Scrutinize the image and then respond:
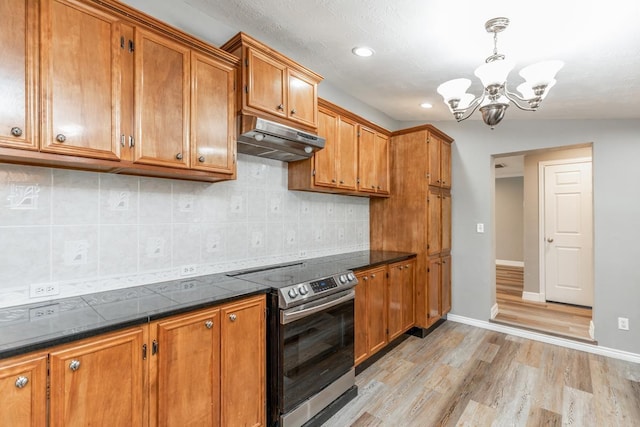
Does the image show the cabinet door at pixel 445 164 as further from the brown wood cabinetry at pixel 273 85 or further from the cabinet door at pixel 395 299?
the brown wood cabinetry at pixel 273 85

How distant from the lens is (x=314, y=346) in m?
2.03

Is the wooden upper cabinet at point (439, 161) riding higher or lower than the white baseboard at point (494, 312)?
higher

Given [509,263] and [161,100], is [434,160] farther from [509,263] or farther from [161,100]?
[509,263]

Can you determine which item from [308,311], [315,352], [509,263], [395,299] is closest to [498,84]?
[308,311]

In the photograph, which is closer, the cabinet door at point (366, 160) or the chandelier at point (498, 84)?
the chandelier at point (498, 84)

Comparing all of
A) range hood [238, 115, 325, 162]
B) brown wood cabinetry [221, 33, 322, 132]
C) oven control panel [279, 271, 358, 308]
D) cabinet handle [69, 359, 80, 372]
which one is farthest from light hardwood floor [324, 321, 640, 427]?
brown wood cabinetry [221, 33, 322, 132]

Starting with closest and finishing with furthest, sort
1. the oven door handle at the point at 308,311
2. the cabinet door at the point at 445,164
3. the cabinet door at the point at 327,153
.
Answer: the oven door handle at the point at 308,311 → the cabinet door at the point at 327,153 → the cabinet door at the point at 445,164

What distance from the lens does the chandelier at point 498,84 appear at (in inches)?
66.4

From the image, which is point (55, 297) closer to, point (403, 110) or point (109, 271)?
point (109, 271)

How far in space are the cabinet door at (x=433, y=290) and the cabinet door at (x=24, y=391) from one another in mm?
3194

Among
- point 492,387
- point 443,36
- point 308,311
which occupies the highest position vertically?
point 443,36

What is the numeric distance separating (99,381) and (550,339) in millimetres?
4034

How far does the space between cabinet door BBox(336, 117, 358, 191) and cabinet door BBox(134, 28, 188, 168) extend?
59.3 inches

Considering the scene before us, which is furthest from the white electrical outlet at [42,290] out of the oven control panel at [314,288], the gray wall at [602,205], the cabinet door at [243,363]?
the gray wall at [602,205]
